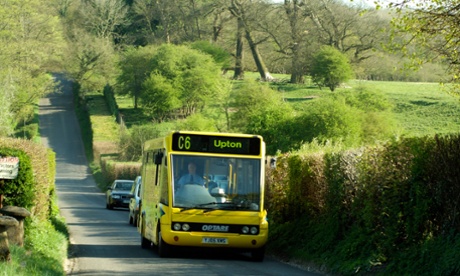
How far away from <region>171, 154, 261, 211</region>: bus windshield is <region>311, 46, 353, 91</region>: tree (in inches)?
2750

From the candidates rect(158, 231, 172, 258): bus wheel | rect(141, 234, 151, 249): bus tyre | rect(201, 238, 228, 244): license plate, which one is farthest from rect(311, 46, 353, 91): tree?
rect(201, 238, 228, 244): license plate

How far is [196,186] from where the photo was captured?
18578 millimetres

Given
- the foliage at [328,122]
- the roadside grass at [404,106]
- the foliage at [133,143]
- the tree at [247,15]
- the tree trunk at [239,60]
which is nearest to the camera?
the foliage at [328,122]

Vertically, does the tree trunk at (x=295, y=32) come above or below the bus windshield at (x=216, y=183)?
above

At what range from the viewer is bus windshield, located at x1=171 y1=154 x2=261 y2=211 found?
18500mm

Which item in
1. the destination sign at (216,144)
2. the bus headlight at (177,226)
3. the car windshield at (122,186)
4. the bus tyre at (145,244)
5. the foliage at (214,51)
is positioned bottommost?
the car windshield at (122,186)

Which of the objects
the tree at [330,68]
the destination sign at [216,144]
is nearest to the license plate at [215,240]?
the destination sign at [216,144]

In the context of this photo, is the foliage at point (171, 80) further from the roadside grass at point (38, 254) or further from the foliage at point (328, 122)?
the roadside grass at point (38, 254)

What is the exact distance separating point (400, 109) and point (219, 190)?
65058mm

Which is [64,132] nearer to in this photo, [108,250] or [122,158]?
[122,158]

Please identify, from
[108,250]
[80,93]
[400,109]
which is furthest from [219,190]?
[80,93]

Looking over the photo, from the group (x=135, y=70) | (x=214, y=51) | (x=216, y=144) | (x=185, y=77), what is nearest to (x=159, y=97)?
(x=185, y=77)

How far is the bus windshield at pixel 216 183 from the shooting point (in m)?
18.5

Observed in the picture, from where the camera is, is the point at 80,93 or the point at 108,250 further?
the point at 80,93
